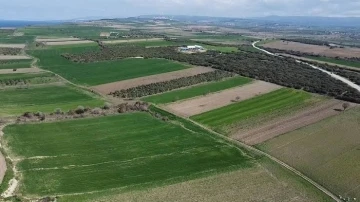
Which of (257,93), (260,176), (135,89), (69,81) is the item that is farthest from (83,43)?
(260,176)

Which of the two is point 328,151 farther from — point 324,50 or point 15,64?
point 324,50

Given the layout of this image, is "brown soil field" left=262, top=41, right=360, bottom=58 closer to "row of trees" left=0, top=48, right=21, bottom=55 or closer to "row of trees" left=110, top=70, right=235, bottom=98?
"row of trees" left=110, top=70, right=235, bottom=98

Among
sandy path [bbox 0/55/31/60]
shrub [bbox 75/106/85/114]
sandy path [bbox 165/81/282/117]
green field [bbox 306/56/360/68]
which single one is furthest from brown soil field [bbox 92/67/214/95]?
sandy path [bbox 0/55/31/60]

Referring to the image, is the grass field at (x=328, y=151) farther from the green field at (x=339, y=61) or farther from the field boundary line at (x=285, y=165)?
the green field at (x=339, y=61)

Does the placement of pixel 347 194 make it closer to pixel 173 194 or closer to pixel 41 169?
pixel 173 194

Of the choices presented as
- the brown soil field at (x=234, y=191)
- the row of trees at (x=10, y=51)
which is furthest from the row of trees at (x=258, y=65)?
the brown soil field at (x=234, y=191)

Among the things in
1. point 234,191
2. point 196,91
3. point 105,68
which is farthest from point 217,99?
point 105,68
